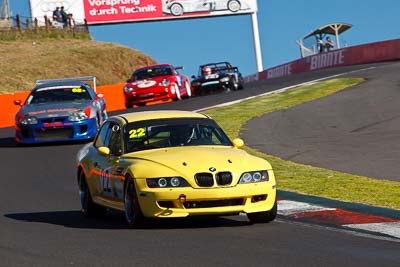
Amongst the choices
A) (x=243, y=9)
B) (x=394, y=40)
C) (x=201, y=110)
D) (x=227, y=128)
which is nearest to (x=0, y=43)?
(x=243, y=9)

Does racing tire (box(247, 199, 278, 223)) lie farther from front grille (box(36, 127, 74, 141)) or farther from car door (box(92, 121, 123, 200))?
front grille (box(36, 127, 74, 141))

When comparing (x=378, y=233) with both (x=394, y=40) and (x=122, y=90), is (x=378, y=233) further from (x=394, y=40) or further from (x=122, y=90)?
(x=394, y=40)

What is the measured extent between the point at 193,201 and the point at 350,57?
43858 mm

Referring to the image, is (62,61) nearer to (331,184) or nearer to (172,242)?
(331,184)

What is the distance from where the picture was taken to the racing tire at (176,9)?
233 feet

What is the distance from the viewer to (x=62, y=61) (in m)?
64.3

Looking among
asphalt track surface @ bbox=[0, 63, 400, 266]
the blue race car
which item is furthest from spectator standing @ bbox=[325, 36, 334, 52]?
asphalt track surface @ bbox=[0, 63, 400, 266]

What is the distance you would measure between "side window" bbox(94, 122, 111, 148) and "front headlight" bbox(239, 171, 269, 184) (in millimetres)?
2164

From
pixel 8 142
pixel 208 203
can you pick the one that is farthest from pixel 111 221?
Result: pixel 8 142

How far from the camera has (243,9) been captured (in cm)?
7188

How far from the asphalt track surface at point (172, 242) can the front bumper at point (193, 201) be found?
0.61 feet

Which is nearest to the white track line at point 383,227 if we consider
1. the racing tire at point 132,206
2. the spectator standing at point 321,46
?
the racing tire at point 132,206

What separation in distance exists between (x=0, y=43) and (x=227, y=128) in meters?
45.1

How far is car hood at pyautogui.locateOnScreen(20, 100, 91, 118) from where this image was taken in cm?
2267
